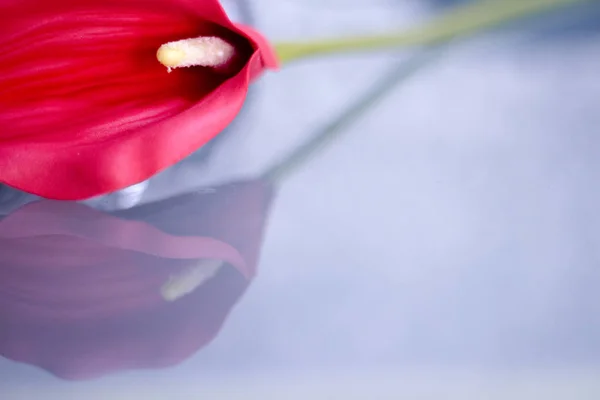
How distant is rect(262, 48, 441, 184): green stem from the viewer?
42 cm

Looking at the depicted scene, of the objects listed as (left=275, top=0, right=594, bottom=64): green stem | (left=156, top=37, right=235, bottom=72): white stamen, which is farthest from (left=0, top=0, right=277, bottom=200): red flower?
(left=275, top=0, right=594, bottom=64): green stem

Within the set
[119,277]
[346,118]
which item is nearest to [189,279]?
[119,277]

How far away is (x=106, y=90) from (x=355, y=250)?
158 millimetres

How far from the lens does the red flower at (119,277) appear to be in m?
0.34

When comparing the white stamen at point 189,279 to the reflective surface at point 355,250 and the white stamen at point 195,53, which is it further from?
the white stamen at point 195,53

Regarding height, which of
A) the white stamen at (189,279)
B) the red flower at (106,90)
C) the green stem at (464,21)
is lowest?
the white stamen at (189,279)

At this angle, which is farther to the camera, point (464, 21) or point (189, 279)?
point (464, 21)

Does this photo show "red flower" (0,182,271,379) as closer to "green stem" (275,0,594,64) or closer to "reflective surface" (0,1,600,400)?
"reflective surface" (0,1,600,400)

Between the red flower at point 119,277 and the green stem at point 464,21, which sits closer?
the red flower at point 119,277

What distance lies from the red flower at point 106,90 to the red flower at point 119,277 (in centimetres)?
4

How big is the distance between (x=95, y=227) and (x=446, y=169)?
0.20 metres

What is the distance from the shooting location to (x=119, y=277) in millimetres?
367

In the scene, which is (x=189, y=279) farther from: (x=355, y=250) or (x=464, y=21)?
(x=464, y=21)

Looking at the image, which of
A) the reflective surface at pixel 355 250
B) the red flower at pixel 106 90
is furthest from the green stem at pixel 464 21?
the red flower at pixel 106 90
